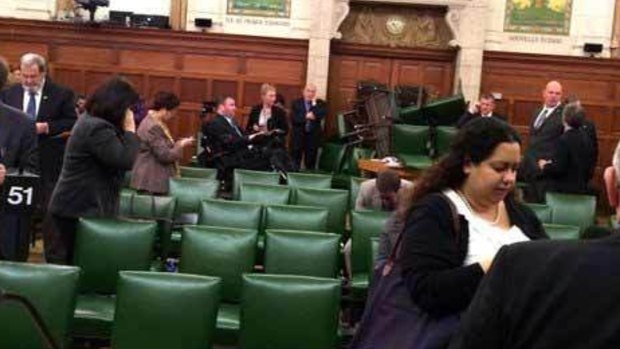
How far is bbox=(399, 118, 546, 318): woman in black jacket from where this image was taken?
2.14 m

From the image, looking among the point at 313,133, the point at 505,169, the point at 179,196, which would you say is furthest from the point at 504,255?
the point at 313,133

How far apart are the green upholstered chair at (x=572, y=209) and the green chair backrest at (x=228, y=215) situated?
2421 millimetres

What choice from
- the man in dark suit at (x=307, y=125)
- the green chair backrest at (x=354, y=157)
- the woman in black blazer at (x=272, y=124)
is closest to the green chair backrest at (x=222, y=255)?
the woman in black blazer at (x=272, y=124)

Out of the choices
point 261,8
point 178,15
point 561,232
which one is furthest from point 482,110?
point 561,232

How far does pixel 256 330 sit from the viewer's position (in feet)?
12.2

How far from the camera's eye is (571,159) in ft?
25.2

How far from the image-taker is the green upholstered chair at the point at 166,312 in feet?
11.6

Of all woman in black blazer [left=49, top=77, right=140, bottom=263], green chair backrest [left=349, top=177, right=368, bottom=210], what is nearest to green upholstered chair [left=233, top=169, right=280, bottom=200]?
green chair backrest [left=349, top=177, right=368, bottom=210]

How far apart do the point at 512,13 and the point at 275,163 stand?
4.79m

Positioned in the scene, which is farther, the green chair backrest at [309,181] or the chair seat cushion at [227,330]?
the green chair backrest at [309,181]

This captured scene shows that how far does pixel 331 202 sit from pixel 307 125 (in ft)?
16.4

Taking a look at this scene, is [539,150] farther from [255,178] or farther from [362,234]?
[362,234]

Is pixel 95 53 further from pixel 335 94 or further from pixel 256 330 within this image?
pixel 256 330

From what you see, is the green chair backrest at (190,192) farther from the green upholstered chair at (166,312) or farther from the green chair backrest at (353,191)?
the green upholstered chair at (166,312)
